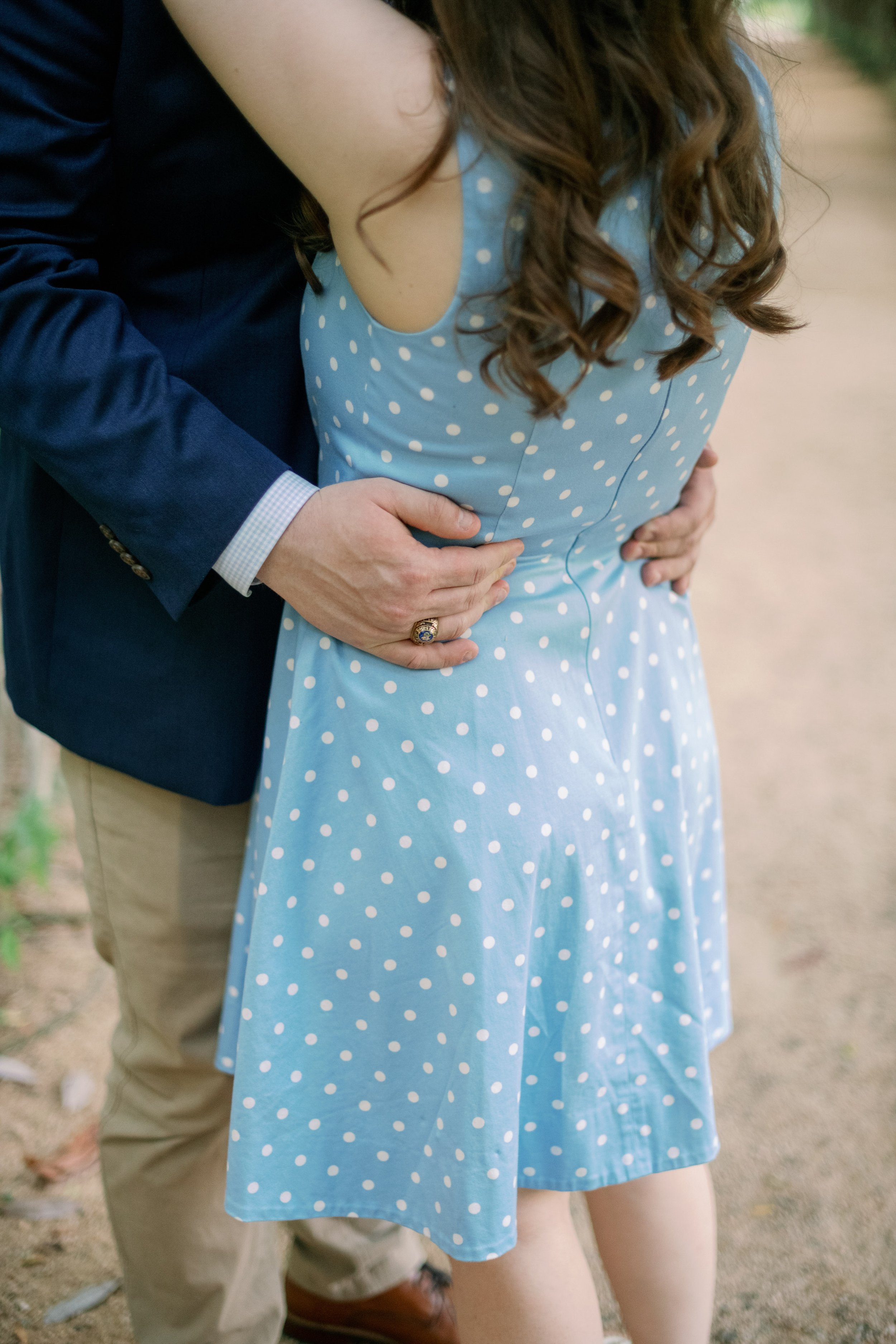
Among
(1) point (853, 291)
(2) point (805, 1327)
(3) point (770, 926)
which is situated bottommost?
(1) point (853, 291)

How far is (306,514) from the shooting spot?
1236 mm

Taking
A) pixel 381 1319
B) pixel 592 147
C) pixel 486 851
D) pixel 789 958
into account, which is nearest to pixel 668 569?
pixel 486 851

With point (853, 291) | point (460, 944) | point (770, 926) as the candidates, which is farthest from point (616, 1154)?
point (853, 291)

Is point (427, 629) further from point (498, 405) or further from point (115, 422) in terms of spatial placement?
point (115, 422)

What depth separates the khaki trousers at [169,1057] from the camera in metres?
1.57

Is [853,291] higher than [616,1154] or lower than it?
lower

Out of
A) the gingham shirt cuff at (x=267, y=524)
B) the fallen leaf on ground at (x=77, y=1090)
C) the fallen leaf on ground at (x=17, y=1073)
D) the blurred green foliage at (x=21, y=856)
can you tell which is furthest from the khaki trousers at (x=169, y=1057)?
the blurred green foliage at (x=21, y=856)

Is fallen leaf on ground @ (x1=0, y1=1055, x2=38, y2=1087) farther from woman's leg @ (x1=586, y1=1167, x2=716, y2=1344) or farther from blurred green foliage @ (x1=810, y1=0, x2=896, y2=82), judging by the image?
blurred green foliage @ (x1=810, y1=0, x2=896, y2=82)

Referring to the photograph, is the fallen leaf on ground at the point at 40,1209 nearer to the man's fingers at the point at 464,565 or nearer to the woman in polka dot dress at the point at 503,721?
the woman in polka dot dress at the point at 503,721

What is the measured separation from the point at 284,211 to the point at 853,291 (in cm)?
963

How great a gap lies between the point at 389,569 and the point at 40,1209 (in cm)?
175

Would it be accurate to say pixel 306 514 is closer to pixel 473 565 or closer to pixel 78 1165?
pixel 473 565

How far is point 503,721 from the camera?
1.22 m

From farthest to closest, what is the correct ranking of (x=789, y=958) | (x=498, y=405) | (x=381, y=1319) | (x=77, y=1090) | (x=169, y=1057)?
(x=789, y=958), (x=77, y=1090), (x=381, y=1319), (x=169, y=1057), (x=498, y=405)
